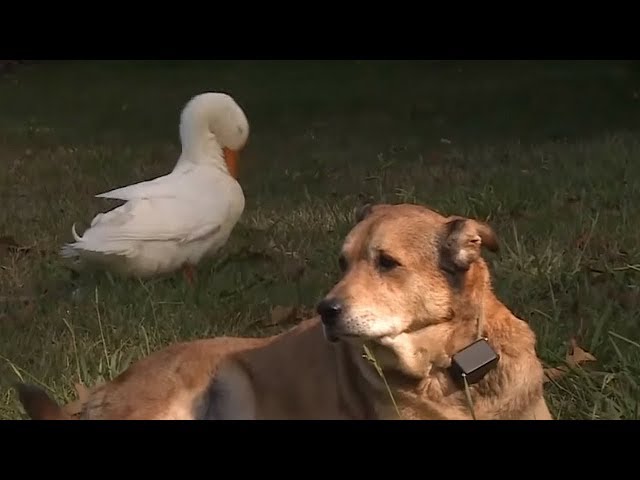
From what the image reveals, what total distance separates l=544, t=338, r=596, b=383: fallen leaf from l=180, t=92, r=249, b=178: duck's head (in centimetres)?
258

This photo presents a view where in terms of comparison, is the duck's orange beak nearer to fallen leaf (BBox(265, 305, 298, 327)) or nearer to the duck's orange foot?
the duck's orange foot

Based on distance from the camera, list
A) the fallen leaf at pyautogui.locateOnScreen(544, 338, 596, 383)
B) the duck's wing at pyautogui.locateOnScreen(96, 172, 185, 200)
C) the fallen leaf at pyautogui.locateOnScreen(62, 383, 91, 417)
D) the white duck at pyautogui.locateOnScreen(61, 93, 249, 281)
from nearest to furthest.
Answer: the fallen leaf at pyautogui.locateOnScreen(62, 383, 91, 417), the fallen leaf at pyautogui.locateOnScreen(544, 338, 596, 383), the white duck at pyautogui.locateOnScreen(61, 93, 249, 281), the duck's wing at pyautogui.locateOnScreen(96, 172, 185, 200)

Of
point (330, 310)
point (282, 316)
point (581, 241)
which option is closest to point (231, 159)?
point (282, 316)

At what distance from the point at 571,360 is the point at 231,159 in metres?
2.70

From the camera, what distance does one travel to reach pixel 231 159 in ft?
18.9

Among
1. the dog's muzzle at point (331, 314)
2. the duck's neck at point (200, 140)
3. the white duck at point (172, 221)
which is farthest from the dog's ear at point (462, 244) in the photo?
the duck's neck at point (200, 140)

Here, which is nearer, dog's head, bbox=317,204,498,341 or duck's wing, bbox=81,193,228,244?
dog's head, bbox=317,204,498,341

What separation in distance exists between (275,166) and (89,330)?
5099 mm

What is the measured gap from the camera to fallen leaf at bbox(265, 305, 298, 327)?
14.1 feet

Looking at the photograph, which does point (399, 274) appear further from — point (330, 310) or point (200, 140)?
point (200, 140)

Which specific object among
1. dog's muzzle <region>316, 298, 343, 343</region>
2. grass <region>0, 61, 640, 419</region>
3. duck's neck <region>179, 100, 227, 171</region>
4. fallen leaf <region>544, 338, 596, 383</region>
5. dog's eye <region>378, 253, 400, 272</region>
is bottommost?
grass <region>0, 61, 640, 419</region>

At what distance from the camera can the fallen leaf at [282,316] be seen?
14.1 feet

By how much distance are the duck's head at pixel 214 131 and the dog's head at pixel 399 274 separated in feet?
8.56

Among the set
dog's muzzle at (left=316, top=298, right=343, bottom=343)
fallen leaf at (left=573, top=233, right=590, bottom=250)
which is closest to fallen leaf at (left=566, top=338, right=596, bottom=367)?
dog's muzzle at (left=316, top=298, right=343, bottom=343)
